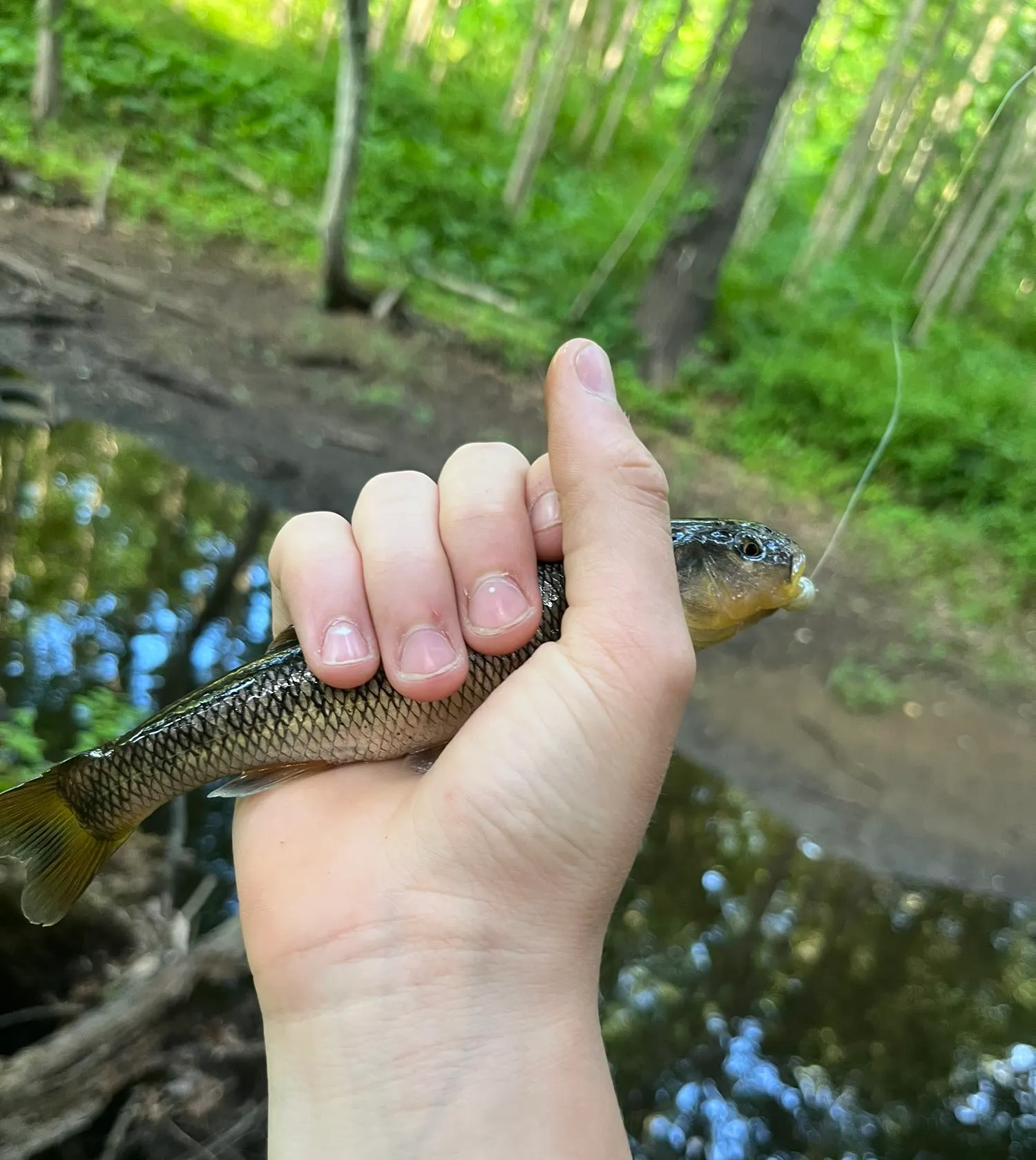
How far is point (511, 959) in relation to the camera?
1.43 metres

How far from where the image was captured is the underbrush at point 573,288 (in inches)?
320

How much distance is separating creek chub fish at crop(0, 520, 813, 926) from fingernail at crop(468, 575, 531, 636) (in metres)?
0.09

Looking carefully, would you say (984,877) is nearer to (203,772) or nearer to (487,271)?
(203,772)

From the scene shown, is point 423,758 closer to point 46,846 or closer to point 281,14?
point 46,846

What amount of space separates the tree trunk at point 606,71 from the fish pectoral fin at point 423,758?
21.6m

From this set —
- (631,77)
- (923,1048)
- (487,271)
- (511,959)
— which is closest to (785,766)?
(923,1048)

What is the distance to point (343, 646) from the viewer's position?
1.65m

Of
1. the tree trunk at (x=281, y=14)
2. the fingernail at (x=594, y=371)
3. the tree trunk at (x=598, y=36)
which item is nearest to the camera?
the fingernail at (x=594, y=371)

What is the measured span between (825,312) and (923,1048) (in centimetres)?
1145

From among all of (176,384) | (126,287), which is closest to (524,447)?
(176,384)

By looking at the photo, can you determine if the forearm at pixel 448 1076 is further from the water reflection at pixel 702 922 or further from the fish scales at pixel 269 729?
the water reflection at pixel 702 922

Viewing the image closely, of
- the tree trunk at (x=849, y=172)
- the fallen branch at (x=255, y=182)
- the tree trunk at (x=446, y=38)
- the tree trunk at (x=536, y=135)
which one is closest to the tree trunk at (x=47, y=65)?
the fallen branch at (x=255, y=182)

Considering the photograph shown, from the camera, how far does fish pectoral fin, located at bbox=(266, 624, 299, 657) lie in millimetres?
1819

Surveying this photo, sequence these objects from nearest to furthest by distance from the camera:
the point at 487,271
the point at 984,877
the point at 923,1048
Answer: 1. the point at 923,1048
2. the point at 984,877
3. the point at 487,271
